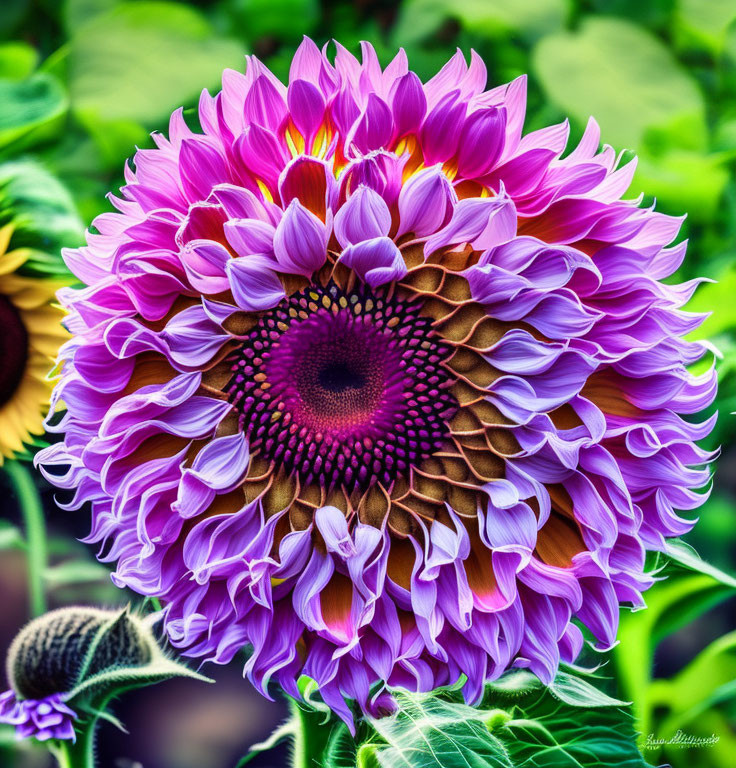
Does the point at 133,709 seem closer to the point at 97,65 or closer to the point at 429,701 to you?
the point at 429,701

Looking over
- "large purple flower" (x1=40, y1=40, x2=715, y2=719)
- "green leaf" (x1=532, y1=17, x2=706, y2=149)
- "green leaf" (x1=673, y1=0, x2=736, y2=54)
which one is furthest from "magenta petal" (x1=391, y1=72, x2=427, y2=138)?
"green leaf" (x1=673, y1=0, x2=736, y2=54)

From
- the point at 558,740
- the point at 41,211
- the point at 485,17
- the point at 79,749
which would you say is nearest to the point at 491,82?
the point at 485,17

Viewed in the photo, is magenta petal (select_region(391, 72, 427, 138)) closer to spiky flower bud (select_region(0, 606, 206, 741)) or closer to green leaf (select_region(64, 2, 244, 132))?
green leaf (select_region(64, 2, 244, 132))

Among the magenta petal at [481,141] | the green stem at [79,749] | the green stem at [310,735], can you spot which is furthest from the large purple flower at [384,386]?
the green stem at [79,749]

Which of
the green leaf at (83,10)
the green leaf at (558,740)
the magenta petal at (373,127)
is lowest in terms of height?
the green leaf at (558,740)

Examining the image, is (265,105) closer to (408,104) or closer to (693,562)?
(408,104)

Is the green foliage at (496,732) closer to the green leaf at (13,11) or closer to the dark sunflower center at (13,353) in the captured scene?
the dark sunflower center at (13,353)
